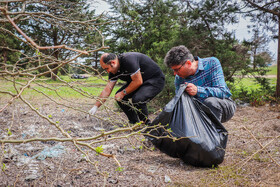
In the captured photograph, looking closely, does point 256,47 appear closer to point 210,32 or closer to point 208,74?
point 210,32

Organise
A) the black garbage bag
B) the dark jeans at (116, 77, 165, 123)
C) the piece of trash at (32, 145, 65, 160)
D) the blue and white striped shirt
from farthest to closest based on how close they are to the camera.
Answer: the dark jeans at (116, 77, 165, 123) < the blue and white striped shirt < the piece of trash at (32, 145, 65, 160) < the black garbage bag

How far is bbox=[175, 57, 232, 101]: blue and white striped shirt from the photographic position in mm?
2174

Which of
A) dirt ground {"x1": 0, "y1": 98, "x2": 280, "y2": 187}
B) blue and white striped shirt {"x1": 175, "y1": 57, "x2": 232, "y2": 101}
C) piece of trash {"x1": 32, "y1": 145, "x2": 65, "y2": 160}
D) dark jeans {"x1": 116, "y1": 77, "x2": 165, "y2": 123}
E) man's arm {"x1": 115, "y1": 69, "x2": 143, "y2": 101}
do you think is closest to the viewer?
dirt ground {"x1": 0, "y1": 98, "x2": 280, "y2": 187}

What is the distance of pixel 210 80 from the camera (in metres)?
2.30

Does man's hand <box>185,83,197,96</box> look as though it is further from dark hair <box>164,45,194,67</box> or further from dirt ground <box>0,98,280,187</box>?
dirt ground <box>0,98,280,187</box>

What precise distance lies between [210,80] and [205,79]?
0.06m

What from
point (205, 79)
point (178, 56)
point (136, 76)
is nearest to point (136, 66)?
point (136, 76)

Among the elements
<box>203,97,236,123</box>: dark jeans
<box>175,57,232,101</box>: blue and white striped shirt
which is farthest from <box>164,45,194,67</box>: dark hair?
<box>203,97,236,123</box>: dark jeans

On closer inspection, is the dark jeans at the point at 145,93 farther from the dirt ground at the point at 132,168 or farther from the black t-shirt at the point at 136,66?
the dirt ground at the point at 132,168

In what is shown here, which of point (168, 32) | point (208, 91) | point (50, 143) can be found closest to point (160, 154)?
point (208, 91)

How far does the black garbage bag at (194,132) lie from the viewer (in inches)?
71.6

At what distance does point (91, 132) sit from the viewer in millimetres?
3049

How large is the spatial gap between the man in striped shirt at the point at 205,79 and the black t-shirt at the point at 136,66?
67 centimetres

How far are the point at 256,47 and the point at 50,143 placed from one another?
5.34 metres
